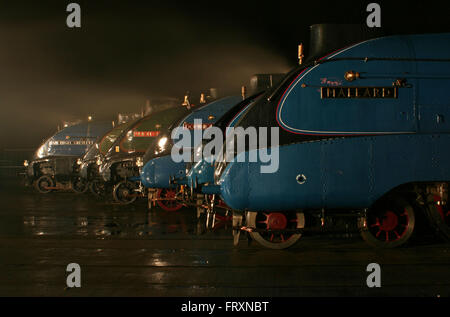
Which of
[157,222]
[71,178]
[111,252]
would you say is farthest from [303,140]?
[71,178]

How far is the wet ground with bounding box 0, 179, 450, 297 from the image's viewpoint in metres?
6.64

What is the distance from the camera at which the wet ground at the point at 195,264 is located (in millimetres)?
6645

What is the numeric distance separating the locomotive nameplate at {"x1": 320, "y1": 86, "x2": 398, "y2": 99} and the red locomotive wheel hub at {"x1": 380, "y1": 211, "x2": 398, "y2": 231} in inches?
76.6

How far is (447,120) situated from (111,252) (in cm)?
588

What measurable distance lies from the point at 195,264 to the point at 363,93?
145 inches

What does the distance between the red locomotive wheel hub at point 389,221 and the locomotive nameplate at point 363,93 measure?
194cm

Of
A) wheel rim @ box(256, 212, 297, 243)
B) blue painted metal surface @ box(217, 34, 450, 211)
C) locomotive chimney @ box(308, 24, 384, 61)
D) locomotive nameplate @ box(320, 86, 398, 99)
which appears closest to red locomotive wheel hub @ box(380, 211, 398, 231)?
blue painted metal surface @ box(217, 34, 450, 211)

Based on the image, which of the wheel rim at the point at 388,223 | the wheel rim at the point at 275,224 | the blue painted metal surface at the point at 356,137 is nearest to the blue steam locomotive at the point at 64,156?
the wheel rim at the point at 275,224

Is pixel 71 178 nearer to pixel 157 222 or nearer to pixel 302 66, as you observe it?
pixel 157 222

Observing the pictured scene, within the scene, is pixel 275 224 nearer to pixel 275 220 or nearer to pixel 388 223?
pixel 275 220

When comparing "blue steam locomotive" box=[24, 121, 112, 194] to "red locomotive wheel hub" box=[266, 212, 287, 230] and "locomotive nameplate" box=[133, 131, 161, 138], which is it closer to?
"locomotive nameplate" box=[133, 131, 161, 138]

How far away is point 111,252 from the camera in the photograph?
9188 millimetres

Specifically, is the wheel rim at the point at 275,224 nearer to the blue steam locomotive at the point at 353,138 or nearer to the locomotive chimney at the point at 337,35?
the blue steam locomotive at the point at 353,138
